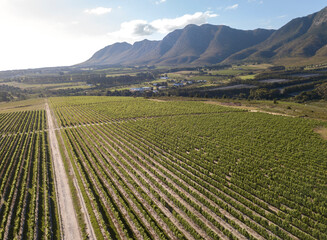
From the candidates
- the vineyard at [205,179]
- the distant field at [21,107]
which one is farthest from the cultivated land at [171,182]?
the distant field at [21,107]

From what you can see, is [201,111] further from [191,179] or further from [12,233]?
[12,233]

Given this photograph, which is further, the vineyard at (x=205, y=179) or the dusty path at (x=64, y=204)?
the dusty path at (x=64, y=204)

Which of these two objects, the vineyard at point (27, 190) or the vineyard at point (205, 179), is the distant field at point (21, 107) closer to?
the vineyard at point (27, 190)

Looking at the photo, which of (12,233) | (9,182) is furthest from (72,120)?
(12,233)

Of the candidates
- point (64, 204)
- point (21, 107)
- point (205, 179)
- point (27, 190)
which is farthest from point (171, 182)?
point (21, 107)

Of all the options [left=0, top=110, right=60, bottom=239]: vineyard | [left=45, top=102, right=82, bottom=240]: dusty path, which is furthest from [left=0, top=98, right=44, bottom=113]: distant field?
[left=45, top=102, right=82, bottom=240]: dusty path

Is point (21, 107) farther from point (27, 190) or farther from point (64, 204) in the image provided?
point (64, 204)
